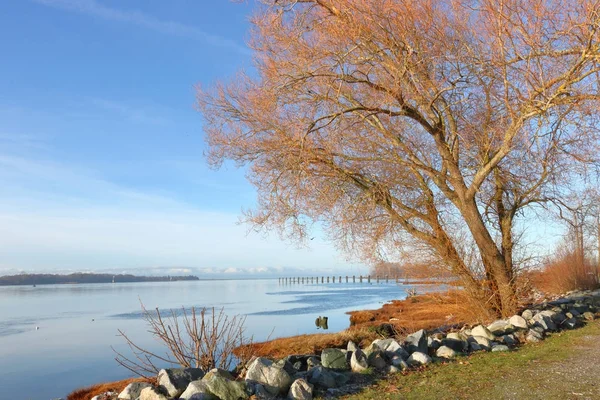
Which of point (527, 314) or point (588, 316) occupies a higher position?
point (527, 314)

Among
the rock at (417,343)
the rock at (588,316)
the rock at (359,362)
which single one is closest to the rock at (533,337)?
the rock at (417,343)

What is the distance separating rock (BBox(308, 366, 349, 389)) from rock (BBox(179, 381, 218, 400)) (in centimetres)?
138

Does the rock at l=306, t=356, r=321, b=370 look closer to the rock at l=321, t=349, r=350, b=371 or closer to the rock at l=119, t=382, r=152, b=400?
the rock at l=321, t=349, r=350, b=371

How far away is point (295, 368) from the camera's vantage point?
294 inches

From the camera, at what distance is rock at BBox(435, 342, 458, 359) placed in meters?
8.34

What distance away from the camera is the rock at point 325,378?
671cm

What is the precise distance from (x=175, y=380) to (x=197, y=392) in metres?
0.68

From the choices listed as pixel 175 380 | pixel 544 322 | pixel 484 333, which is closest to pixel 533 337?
pixel 484 333

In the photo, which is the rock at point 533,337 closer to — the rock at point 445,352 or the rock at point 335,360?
the rock at point 445,352

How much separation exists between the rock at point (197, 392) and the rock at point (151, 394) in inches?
11.4

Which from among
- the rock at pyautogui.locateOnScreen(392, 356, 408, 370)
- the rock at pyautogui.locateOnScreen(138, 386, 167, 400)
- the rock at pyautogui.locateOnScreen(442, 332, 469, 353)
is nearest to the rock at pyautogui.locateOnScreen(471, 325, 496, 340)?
the rock at pyautogui.locateOnScreen(442, 332, 469, 353)

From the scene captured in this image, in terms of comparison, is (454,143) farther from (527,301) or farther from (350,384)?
(350,384)

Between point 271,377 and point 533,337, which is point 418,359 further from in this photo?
point 533,337

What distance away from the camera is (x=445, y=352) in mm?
8375
